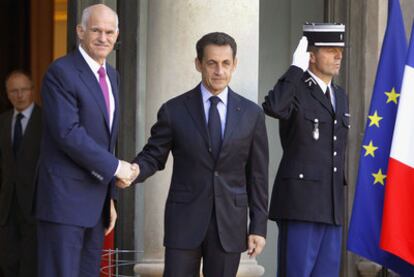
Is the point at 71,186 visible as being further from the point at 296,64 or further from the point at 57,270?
the point at 296,64

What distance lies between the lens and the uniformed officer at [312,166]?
311 inches

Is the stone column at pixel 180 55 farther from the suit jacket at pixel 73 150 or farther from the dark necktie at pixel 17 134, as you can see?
the dark necktie at pixel 17 134

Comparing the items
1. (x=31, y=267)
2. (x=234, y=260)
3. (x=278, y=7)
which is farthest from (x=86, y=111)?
(x=278, y=7)

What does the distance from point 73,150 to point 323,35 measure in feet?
6.08

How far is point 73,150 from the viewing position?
684cm

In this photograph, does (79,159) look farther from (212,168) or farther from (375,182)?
(375,182)

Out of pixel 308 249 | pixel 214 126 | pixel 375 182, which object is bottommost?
pixel 308 249

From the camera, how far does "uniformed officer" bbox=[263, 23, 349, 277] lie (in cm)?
791

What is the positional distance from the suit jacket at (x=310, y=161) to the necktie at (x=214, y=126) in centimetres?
72

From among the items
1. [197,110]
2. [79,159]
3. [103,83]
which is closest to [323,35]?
[197,110]

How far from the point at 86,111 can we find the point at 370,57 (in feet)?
12.0

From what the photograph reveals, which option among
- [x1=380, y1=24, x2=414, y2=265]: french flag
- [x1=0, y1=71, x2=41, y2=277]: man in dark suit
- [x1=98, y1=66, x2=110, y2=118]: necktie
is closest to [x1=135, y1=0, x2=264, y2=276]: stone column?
[x1=380, y1=24, x2=414, y2=265]: french flag

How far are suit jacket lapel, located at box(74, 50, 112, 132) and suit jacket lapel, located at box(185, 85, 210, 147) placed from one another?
46 centimetres

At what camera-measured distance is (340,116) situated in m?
8.09
